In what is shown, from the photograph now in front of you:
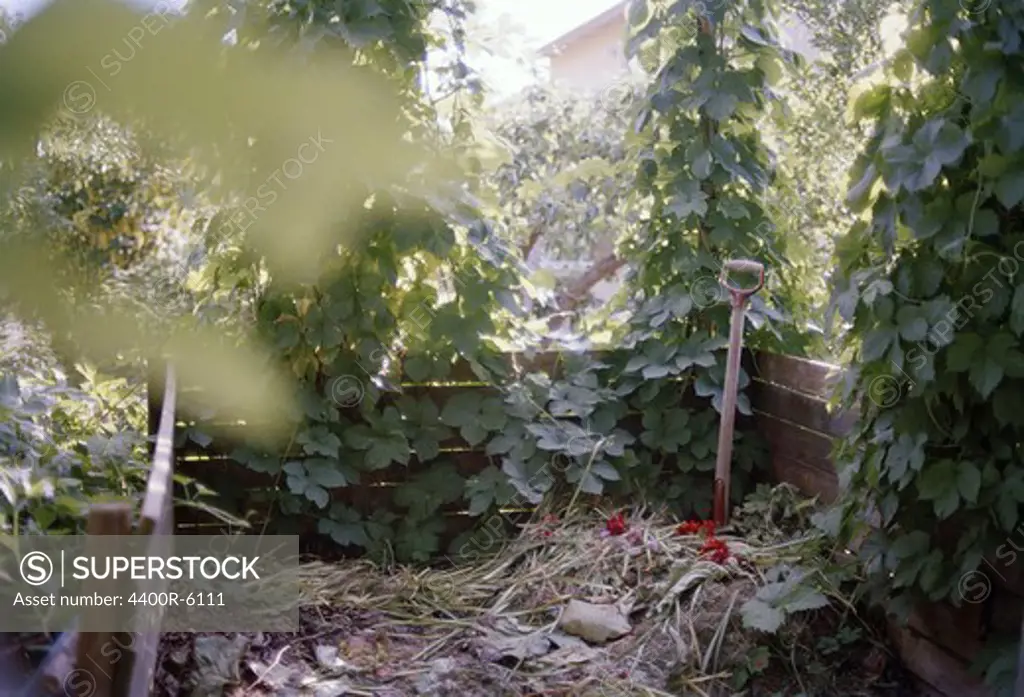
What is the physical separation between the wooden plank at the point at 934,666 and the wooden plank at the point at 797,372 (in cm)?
67

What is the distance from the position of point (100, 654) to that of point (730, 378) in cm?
205

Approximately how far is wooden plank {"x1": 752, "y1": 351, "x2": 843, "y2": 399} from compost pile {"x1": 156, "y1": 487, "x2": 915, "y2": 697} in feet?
1.14

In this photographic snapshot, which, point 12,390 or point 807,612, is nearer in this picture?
point 12,390

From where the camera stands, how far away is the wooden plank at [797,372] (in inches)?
109

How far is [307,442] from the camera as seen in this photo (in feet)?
9.21

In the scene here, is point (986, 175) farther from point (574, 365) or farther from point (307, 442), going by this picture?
point (307, 442)

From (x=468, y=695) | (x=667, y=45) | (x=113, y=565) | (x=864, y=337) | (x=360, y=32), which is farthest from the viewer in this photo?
(x=667, y=45)

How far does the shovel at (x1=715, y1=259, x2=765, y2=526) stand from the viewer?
277cm

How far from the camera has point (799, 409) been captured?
115 inches

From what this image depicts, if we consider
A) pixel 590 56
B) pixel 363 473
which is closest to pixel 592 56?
pixel 590 56

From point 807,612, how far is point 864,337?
2.34 ft

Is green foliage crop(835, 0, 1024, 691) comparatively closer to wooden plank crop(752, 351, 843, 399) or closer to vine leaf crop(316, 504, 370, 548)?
wooden plank crop(752, 351, 843, 399)

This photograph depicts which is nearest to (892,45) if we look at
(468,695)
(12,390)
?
(468,695)

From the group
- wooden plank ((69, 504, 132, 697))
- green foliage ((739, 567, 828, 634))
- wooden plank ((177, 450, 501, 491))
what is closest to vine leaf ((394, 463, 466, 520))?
wooden plank ((177, 450, 501, 491))
